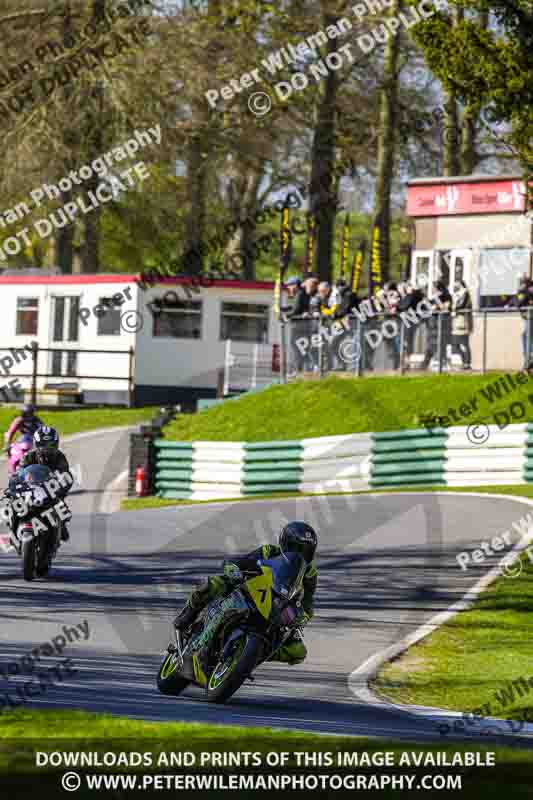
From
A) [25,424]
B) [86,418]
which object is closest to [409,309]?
[25,424]

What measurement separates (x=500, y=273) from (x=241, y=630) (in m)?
Result: 22.6

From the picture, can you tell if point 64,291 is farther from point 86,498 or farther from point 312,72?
point 86,498

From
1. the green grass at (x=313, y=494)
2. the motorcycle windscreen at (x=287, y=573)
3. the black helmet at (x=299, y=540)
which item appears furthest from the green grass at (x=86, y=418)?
the motorcycle windscreen at (x=287, y=573)

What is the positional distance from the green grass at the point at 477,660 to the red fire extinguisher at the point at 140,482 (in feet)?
37.8

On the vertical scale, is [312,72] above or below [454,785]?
above

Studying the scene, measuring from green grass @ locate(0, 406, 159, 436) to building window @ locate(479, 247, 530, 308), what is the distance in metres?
9.12

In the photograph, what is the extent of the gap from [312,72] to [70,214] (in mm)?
7856

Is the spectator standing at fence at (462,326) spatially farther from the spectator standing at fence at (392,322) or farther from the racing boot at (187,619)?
the racing boot at (187,619)

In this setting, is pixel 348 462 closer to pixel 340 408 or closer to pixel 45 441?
pixel 340 408

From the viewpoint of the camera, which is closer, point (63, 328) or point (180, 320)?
point (180, 320)

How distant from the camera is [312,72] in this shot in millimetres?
42344

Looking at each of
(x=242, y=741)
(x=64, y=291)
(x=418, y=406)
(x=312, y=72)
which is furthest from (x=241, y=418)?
(x=242, y=741)

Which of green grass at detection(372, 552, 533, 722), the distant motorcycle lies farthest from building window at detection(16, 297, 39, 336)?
green grass at detection(372, 552, 533, 722)

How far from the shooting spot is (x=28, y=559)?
15914 millimetres
